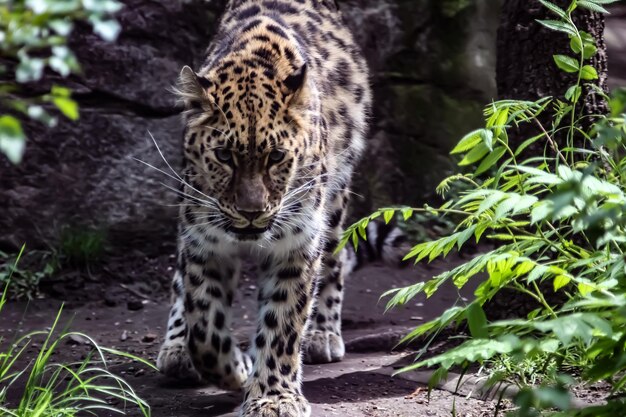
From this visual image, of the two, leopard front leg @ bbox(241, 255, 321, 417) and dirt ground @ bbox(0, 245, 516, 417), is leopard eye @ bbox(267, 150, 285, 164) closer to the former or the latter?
leopard front leg @ bbox(241, 255, 321, 417)

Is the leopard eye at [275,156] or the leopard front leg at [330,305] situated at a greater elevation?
the leopard eye at [275,156]

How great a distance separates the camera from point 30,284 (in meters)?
6.71

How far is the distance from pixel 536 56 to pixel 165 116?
3.31 meters

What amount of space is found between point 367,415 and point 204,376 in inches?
32.9

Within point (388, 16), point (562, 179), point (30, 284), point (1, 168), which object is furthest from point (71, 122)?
point (562, 179)

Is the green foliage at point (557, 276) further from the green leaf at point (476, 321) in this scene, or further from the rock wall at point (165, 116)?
the rock wall at point (165, 116)

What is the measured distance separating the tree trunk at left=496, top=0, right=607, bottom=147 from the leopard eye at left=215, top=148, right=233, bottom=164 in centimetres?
166

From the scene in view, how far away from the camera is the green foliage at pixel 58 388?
12.4 ft

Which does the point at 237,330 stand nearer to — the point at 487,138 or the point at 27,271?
the point at 27,271

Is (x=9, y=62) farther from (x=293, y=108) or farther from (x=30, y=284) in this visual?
(x=293, y=108)

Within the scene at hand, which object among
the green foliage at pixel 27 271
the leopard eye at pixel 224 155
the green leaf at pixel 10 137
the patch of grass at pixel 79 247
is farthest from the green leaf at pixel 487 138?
the patch of grass at pixel 79 247

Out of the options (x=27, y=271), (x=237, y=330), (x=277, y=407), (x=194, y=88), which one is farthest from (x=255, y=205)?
(x=27, y=271)

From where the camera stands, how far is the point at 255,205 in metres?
4.27

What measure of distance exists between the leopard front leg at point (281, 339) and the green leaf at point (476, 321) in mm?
1551
